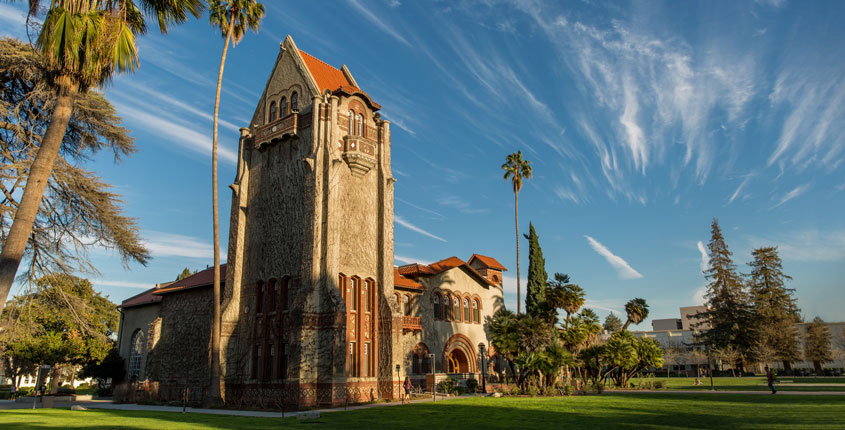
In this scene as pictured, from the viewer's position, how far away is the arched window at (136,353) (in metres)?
40.6

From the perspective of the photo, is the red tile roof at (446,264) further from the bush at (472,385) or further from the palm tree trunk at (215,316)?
the palm tree trunk at (215,316)

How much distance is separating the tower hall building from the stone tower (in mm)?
72

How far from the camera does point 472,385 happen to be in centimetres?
3766

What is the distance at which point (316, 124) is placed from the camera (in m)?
30.3

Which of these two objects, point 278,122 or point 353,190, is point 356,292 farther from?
point 278,122

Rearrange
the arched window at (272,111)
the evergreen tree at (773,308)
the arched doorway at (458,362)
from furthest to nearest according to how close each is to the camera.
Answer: the evergreen tree at (773,308) → the arched doorway at (458,362) → the arched window at (272,111)

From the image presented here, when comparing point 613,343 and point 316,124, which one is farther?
point 613,343

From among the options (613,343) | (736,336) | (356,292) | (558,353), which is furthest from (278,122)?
(736,336)

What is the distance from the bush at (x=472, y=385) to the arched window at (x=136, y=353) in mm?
25690

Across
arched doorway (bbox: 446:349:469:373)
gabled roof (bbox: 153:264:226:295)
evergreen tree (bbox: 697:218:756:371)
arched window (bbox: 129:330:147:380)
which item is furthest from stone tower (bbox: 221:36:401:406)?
evergreen tree (bbox: 697:218:756:371)

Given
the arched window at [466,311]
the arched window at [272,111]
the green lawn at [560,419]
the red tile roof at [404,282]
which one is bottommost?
the green lawn at [560,419]

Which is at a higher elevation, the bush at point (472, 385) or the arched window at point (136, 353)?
the arched window at point (136, 353)

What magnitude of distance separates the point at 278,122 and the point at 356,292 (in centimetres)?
1213

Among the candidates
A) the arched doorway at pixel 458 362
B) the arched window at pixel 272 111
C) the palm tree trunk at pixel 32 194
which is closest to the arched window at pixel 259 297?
the arched window at pixel 272 111
